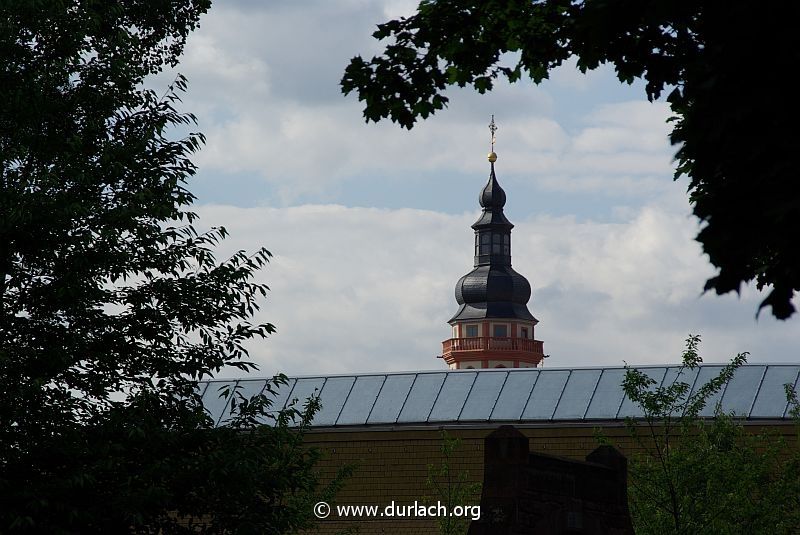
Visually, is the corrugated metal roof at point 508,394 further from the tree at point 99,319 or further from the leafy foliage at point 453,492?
the tree at point 99,319

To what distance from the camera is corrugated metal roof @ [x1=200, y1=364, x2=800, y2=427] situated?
127 ft

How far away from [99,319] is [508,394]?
24.5 m

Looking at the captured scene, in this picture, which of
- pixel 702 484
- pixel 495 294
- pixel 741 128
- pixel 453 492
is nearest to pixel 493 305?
pixel 495 294

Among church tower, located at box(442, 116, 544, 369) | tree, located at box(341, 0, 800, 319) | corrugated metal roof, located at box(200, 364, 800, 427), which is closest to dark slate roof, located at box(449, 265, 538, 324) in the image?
church tower, located at box(442, 116, 544, 369)

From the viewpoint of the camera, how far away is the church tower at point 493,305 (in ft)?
445

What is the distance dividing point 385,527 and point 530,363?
9710 centimetres

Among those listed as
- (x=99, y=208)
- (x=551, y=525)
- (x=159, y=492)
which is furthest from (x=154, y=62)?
(x=551, y=525)

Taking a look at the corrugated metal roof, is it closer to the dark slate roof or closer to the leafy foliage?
the leafy foliage

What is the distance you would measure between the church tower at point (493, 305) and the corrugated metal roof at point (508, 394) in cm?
9225

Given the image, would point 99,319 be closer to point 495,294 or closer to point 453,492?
point 453,492

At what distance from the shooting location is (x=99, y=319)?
1786 centimetres

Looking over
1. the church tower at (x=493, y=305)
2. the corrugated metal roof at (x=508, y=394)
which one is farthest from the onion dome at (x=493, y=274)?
the corrugated metal roof at (x=508, y=394)

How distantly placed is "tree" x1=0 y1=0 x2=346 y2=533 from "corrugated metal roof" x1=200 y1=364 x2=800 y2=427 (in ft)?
64.3

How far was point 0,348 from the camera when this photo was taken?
16.9 m
